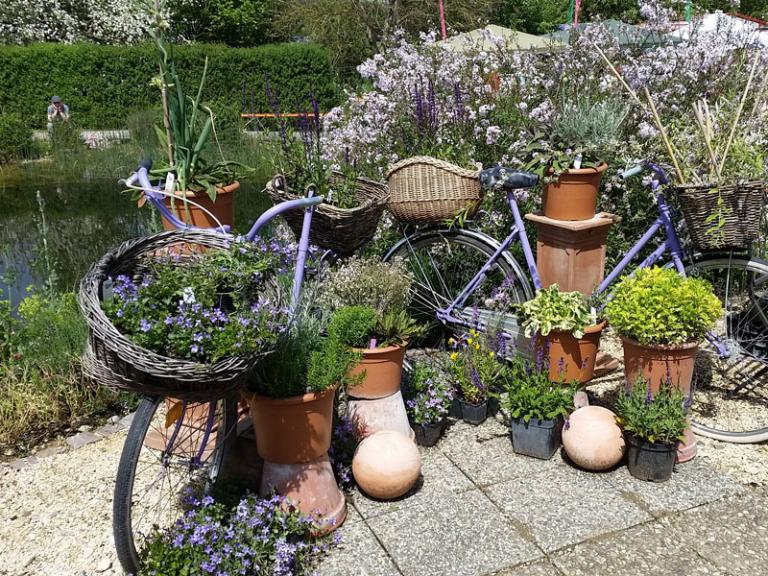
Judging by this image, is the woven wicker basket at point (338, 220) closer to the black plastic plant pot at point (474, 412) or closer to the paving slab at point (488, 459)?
the black plastic plant pot at point (474, 412)

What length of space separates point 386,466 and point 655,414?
121 cm

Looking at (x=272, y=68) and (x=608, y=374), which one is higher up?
(x=272, y=68)

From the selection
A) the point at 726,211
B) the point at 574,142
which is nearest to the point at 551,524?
the point at 726,211

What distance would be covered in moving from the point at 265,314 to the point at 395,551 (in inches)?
44.1

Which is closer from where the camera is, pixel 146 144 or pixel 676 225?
pixel 676 225

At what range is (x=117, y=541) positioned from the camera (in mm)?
2461

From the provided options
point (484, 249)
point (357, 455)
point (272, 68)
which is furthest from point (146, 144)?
point (357, 455)

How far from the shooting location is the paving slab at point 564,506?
9.45 ft

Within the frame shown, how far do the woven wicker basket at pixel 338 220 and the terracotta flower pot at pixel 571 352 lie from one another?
1081mm

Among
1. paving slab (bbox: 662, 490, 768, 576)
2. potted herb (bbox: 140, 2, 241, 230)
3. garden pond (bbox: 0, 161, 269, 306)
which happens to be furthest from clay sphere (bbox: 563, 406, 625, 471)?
garden pond (bbox: 0, 161, 269, 306)

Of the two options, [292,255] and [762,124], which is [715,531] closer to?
[292,255]

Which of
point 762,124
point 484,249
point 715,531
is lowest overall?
Result: point 715,531

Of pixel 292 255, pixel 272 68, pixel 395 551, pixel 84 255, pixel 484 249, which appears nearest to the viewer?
pixel 395 551

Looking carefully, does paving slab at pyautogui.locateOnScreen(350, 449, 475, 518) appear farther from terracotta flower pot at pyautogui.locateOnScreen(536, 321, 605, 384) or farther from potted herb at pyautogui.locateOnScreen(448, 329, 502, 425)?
terracotta flower pot at pyautogui.locateOnScreen(536, 321, 605, 384)
